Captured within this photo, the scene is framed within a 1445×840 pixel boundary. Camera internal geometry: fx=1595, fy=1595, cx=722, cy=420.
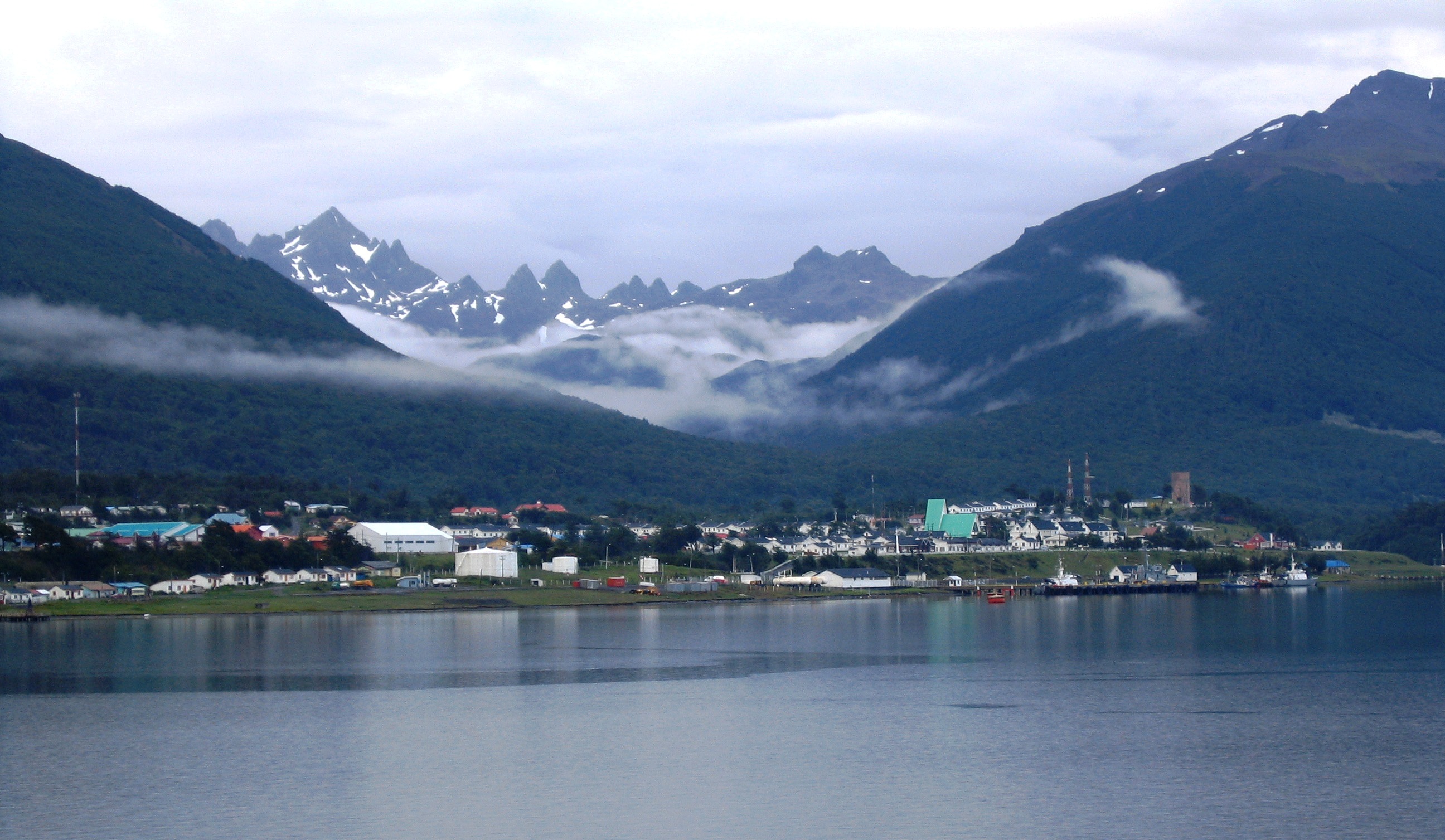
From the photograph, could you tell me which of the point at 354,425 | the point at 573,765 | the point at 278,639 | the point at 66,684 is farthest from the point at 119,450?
the point at 573,765

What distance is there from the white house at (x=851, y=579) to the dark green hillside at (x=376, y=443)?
4690cm

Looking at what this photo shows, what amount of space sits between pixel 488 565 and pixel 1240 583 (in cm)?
5696

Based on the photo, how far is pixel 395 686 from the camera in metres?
49.5

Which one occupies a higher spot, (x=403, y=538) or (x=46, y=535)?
(x=46, y=535)

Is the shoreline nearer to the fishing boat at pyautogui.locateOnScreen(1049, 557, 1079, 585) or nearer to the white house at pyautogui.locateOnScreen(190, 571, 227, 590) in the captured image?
the white house at pyautogui.locateOnScreen(190, 571, 227, 590)

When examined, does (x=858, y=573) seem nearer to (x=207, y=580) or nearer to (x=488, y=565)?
(x=488, y=565)

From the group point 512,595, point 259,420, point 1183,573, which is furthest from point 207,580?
point 259,420

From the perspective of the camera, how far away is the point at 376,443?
162250 millimetres

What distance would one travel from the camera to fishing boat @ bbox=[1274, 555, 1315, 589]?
120 m

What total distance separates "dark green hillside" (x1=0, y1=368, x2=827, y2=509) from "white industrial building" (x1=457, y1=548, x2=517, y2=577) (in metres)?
52.6

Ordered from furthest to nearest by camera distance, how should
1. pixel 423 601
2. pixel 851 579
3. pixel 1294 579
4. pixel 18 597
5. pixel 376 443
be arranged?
pixel 376 443, pixel 1294 579, pixel 851 579, pixel 423 601, pixel 18 597

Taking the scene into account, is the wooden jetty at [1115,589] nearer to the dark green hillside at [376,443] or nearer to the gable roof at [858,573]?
the gable roof at [858,573]

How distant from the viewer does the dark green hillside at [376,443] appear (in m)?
146

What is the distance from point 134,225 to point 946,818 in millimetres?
187274
